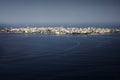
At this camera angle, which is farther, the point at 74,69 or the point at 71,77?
the point at 74,69

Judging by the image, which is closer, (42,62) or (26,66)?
(26,66)

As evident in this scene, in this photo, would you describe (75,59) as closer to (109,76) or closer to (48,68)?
(48,68)

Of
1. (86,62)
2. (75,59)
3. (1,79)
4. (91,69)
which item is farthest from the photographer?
(75,59)

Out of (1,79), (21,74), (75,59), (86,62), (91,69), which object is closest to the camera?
(1,79)

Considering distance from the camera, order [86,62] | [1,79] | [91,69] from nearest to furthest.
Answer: [1,79] < [91,69] < [86,62]

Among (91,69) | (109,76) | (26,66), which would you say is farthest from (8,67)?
(109,76)

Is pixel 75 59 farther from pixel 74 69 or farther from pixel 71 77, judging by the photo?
pixel 71 77

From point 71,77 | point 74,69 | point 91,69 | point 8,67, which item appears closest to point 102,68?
point 91,69

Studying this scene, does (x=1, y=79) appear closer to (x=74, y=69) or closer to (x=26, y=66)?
(x=26, y=66)
